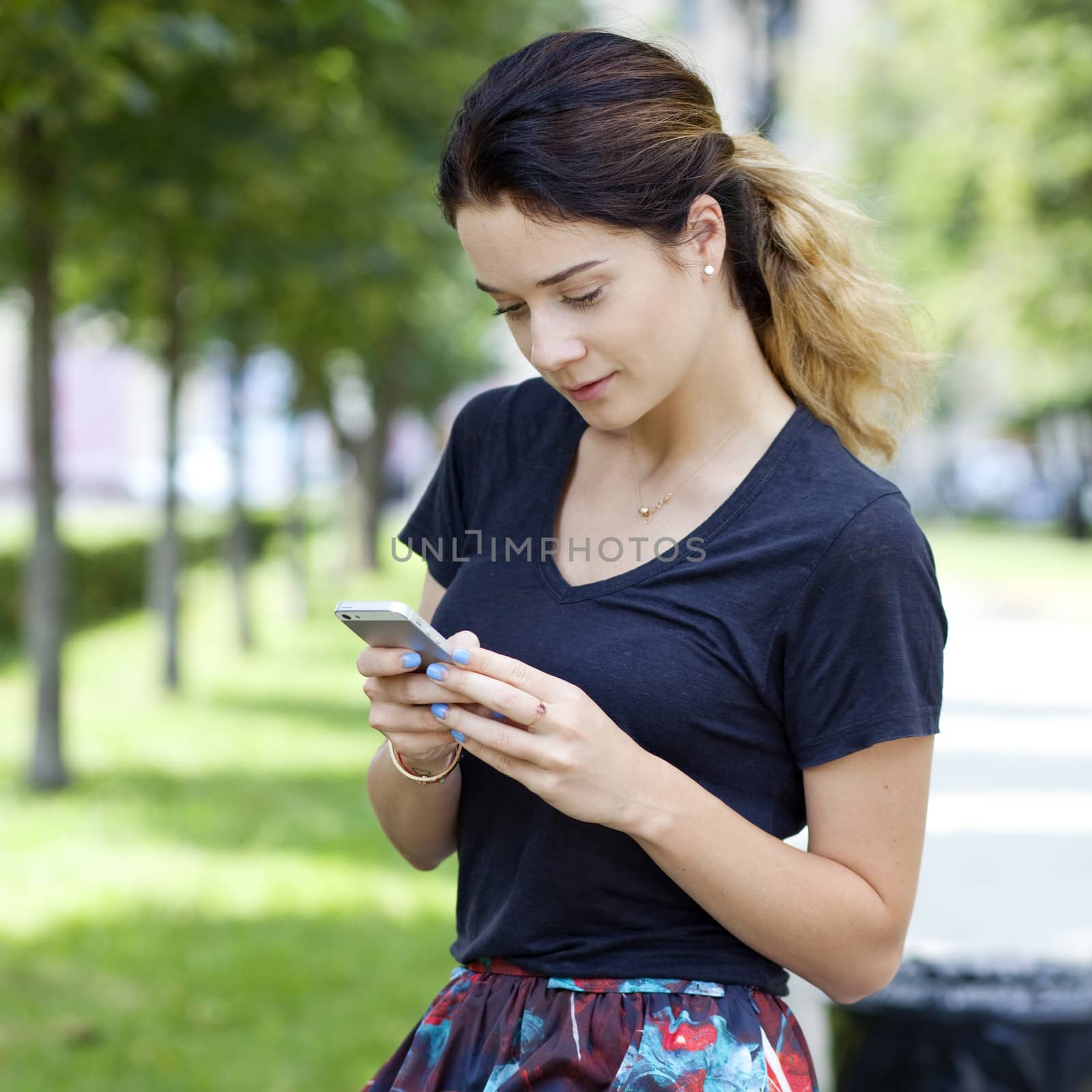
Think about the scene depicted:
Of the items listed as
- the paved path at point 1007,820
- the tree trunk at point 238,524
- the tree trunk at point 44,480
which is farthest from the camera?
the tree trunk at point 238,524

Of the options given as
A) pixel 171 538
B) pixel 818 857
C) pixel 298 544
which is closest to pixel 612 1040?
pixel 818 857

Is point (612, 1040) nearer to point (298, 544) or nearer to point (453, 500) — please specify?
point (453, 500)

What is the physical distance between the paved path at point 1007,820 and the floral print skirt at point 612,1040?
1.40 meters

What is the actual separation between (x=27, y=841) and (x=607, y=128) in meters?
5.22

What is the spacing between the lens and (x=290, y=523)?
45.4 feet

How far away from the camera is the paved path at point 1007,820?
4.52m

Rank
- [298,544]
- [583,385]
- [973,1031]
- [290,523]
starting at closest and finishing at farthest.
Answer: [583,385], [973,1031], [290,523], [298,544]

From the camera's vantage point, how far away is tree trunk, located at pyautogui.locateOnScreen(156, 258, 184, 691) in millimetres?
9602

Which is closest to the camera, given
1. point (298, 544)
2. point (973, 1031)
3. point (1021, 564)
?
point (973, 1031)

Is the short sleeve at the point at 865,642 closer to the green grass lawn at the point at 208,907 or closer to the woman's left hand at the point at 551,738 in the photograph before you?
the woman's left hand at the point at 551,738

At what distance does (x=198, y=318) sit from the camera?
11.4 metres

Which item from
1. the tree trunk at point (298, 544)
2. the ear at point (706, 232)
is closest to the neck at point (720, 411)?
the ear at point (706, 232)

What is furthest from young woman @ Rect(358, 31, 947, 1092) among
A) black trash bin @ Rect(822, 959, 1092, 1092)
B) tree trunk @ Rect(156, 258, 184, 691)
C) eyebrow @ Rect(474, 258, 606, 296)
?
tree trunk @ Rect(156, 258, 184, 691)

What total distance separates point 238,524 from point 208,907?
7026 millimetres
